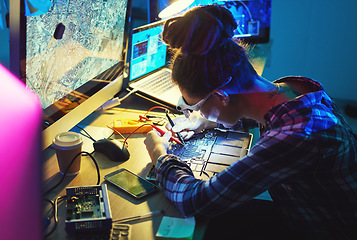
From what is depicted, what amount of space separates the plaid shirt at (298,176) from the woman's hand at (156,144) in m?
0.12

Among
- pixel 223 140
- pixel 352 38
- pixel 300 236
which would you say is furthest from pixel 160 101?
pixel 352 38

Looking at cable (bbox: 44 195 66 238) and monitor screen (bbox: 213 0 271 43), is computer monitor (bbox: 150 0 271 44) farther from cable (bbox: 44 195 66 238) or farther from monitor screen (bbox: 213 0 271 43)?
cable (bbox: 44 195 66 238)

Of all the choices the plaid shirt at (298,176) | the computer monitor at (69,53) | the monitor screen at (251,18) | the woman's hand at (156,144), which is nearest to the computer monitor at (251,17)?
the monitor screen at (251,18)

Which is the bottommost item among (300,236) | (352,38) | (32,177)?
(300,236)

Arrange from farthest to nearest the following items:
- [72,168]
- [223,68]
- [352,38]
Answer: [352,38] → [72,168] → [223,68]

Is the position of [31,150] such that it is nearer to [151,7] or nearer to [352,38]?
[151,7]

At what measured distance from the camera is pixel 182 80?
3.14ft

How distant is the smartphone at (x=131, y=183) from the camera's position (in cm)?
96

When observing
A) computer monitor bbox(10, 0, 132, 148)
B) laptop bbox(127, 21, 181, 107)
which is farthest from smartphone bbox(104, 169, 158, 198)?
laptop bbox(127, 21, 181, 107)

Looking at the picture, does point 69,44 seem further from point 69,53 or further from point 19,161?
point 19,161

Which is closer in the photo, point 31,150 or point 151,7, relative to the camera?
point 31,150

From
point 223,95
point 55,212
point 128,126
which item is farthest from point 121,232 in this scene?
point 128,126

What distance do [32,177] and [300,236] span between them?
2.60 feet

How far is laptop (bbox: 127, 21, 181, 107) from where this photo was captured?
1.54 meters
